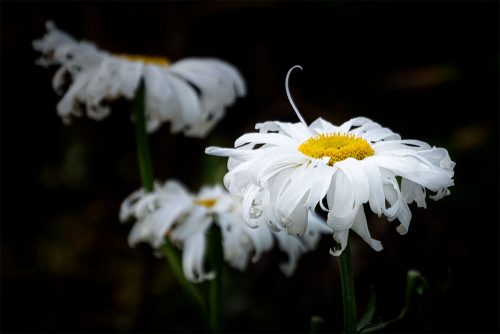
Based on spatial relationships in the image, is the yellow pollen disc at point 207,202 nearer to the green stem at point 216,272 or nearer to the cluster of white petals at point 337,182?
the green stem at point 216,272

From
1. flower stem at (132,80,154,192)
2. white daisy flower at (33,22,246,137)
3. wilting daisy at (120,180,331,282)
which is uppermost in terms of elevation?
white daisy flower at (33,22,246,137)

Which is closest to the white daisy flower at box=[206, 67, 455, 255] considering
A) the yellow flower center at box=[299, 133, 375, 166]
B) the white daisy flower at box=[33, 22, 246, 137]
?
the yellow flower center at box=[299, 133, 375, 166]

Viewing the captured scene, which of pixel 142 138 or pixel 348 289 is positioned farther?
pixel 142 138

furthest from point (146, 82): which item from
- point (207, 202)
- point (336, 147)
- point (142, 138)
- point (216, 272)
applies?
point (336, 147)

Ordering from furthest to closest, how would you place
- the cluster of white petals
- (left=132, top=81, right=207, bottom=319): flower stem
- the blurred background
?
the blurred background → (left=132, top=81, right=207, bottom=319): flower stem → the cluster of white petals

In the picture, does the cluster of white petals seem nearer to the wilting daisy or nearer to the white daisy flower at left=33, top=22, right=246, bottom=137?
the wilting daisy

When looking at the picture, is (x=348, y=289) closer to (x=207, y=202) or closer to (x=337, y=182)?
(x=337, y=182)

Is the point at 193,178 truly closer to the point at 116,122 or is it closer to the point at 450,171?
the point at 116,122
